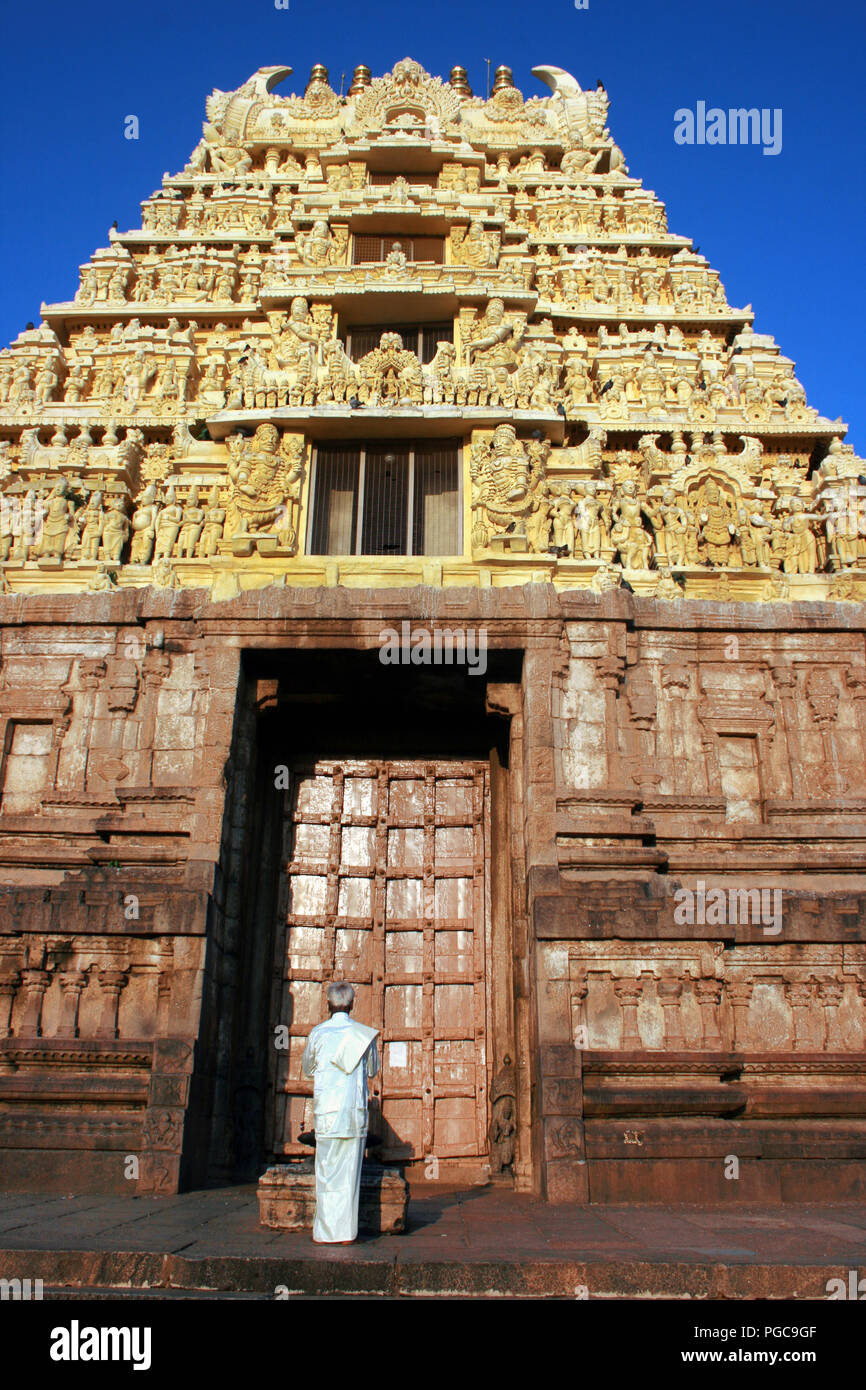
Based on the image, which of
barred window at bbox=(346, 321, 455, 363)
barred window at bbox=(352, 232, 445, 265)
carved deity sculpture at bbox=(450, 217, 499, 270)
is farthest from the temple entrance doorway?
barred window at bbox=(352, 232, 445, 265)

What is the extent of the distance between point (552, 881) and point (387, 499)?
7029 millimetres

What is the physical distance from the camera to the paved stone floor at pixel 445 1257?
718 centimetres

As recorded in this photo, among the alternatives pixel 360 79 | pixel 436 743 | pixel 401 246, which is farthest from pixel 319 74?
pixel 436 743

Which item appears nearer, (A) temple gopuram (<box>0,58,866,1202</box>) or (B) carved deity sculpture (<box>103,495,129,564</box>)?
(A) temple gopuram (<box>0,58,866,1202</box>)

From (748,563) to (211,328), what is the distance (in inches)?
474

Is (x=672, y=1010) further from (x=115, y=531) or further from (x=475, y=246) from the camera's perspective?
(x=475, y=246)

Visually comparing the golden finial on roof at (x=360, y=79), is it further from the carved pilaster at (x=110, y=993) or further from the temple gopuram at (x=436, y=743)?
the carved pilaster at (x=110, y=993)

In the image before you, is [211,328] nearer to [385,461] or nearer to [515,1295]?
[385,461]

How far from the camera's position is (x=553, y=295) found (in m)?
21.7

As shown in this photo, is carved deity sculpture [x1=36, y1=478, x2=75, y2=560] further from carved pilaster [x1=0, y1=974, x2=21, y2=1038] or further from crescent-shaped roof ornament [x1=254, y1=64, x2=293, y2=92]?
crescent-shaped roof ornament [x1=254, y1=64, x2=293, y2=92]

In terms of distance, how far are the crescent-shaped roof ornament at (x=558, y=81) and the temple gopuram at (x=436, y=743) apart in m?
9.22

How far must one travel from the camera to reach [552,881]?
13.5 m

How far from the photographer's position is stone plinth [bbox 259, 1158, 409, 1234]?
8.95 m
